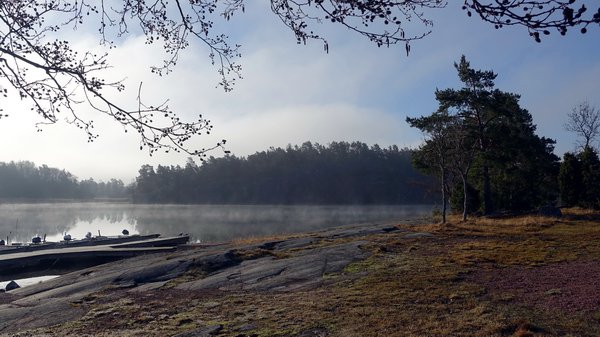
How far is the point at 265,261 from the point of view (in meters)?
13.4

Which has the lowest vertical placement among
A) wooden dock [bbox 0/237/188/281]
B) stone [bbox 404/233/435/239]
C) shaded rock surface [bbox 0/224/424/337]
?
wooden dock [bbox 0/237/188/281]

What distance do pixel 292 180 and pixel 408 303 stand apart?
305ft

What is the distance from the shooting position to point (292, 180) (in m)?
100

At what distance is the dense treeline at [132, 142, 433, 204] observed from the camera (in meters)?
95.4

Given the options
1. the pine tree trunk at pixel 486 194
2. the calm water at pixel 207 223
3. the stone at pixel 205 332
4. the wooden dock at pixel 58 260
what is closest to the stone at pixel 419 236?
the wooden dock at pixel 58 260

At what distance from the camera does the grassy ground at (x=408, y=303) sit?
20.4 ft

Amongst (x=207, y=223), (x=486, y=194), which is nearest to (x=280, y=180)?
(x=207, y=223)

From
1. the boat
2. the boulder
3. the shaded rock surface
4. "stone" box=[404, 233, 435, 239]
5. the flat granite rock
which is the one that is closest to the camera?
the shaded rock surface

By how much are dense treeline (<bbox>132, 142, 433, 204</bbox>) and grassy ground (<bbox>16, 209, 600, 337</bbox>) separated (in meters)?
80.1

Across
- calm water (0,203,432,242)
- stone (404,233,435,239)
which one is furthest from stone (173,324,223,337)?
calm water (0,203,432,242)

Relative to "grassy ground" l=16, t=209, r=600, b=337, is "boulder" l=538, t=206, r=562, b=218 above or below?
above

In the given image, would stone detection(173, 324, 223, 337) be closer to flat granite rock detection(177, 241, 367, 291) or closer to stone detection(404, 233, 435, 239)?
flat granite rock detection(177, 241, 367, 291)

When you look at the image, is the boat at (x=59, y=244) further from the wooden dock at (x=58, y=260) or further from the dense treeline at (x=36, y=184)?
the dense treeline at (x=36, y=184)

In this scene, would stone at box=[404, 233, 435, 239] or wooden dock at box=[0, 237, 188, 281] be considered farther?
wooden dock at box=[0, 237, 188, 281]
